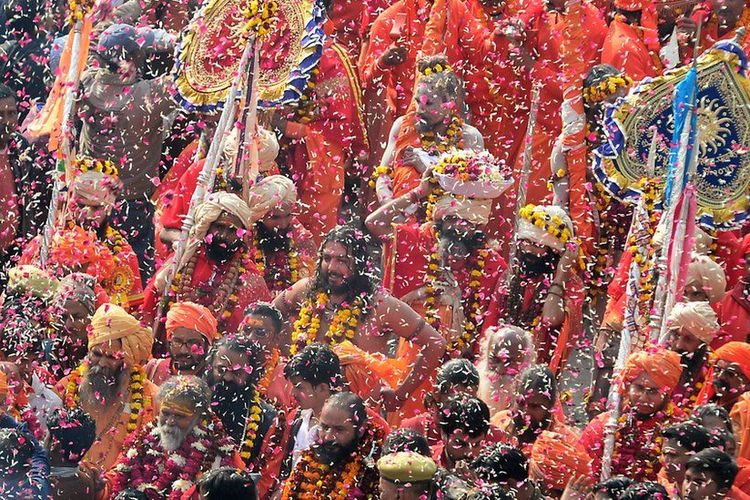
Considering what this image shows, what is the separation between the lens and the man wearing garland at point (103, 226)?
13498 mm

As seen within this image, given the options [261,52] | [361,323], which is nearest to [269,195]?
[261,52]

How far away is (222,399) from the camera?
1193cm

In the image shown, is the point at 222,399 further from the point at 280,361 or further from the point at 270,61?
the point at 270,61

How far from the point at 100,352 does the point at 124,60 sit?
9.03 feet

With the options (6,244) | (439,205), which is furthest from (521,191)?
(6,244)

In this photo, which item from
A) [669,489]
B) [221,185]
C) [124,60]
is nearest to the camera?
[669,489]

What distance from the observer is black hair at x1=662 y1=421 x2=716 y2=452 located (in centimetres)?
1057

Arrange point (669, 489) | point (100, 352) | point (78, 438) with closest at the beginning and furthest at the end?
1. point (669, 489)
2. point (78, 438)
3. point (100, 352)

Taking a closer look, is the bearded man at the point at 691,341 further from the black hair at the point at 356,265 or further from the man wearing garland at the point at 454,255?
the black hair at the point at 356,265

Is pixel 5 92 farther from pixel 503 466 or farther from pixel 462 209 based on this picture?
pixel 503 466

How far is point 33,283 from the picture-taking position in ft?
42.4

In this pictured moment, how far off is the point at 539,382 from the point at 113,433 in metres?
2.06

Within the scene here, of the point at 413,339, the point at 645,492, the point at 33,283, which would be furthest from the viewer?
the point at 33,283

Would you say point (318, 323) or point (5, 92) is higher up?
point (5, 92)
